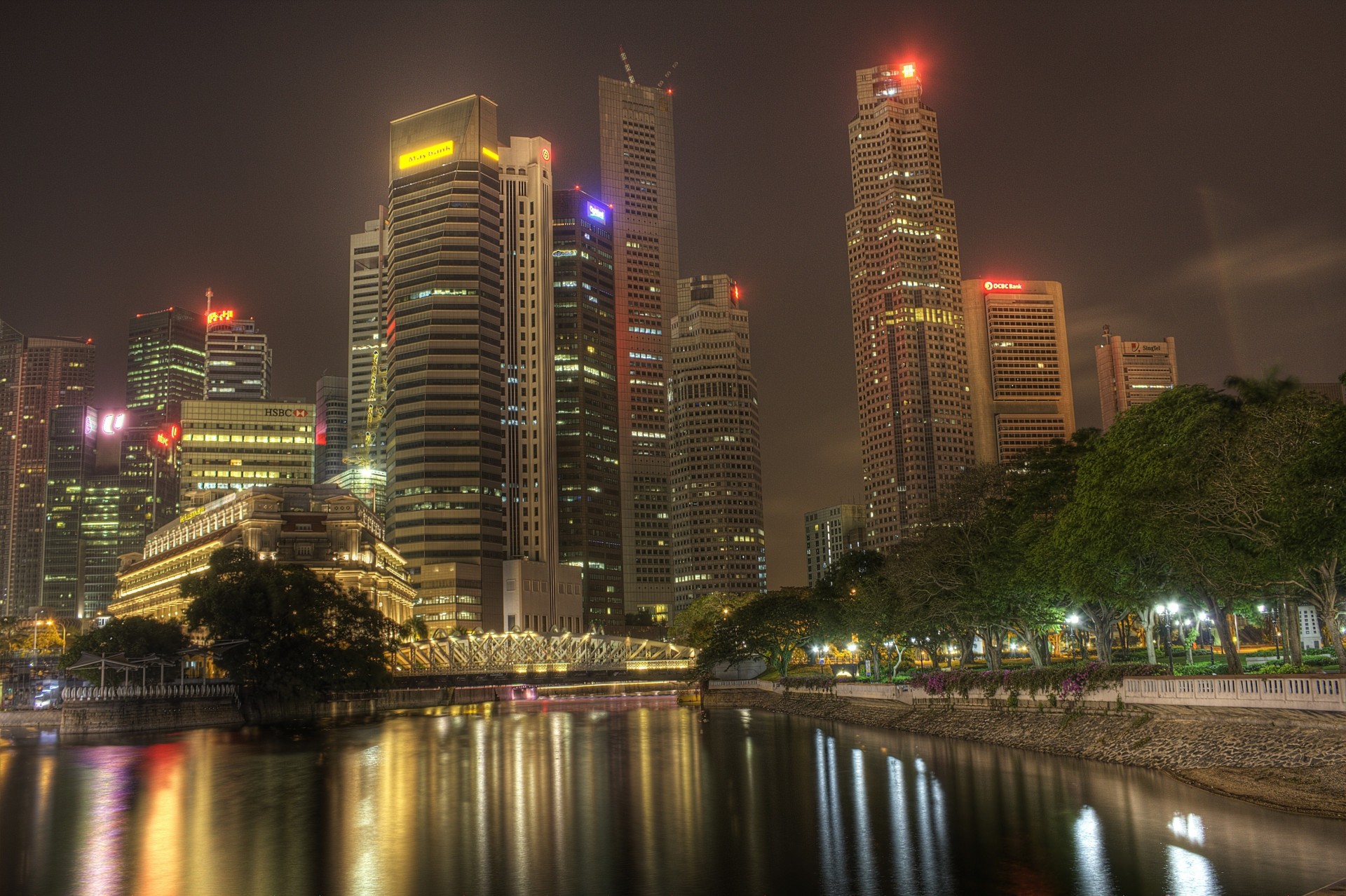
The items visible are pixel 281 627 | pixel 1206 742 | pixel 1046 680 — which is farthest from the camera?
pixel 281 627

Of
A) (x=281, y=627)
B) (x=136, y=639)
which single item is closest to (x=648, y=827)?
(x=281, y=627)

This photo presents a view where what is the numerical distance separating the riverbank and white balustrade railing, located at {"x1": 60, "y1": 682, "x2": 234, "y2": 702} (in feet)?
243

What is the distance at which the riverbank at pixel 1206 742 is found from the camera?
41156mm

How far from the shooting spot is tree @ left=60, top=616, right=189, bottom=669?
120 meters

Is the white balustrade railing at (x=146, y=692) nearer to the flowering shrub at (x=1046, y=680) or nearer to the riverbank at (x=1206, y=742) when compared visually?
the flowering shrub at (x=1046, y=680)

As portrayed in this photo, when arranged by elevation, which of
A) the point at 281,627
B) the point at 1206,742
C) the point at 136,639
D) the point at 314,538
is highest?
the point at 314,538

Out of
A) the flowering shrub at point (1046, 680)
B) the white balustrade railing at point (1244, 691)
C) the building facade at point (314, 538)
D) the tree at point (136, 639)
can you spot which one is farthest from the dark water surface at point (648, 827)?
the building facade at point (314, 538)

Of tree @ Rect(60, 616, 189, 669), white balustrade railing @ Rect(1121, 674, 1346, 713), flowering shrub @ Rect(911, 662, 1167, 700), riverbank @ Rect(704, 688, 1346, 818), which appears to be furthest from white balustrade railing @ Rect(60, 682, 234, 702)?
white balustrade railing @ Rect(1121, 674, 1346, 713)

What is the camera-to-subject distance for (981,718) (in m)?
73.8

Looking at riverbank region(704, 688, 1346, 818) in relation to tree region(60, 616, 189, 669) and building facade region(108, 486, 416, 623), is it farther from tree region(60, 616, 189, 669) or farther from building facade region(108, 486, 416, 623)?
building facade region(108, 486, 416, 623)

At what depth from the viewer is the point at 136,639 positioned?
12088 cm

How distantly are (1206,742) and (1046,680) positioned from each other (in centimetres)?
1732

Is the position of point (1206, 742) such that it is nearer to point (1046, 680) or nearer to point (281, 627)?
point (1046, 680)

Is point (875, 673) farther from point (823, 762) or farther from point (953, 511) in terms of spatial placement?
point (823, 762)
